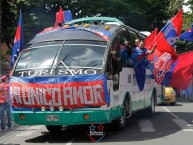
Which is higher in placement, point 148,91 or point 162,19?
point 162,19

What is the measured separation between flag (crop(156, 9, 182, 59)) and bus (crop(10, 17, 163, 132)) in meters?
2.23

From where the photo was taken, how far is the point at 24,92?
1160cm

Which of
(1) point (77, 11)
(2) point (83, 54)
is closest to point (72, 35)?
(2) point (83, 54)

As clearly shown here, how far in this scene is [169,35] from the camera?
49.1 feet

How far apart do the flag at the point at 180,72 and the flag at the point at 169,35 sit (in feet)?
3.12

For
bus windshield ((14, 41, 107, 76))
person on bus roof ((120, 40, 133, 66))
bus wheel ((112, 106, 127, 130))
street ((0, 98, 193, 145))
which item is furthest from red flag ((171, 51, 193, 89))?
bus windshield ((14, 41, 107, 76))

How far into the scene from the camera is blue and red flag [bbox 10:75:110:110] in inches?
443

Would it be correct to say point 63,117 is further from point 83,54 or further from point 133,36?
point 133,36

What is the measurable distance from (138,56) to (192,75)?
3.17 meters

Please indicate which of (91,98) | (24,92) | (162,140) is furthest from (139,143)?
(24,92)

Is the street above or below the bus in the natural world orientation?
below

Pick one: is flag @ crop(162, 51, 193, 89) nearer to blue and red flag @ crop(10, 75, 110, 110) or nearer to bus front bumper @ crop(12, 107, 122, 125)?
bus front bumper @ crop(12, 107, 122, 125)

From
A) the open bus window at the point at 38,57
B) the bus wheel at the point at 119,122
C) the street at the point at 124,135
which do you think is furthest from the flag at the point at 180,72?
the open bus window at the point at 38,57

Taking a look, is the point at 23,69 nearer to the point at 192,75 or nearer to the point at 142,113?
the point at 192,75
